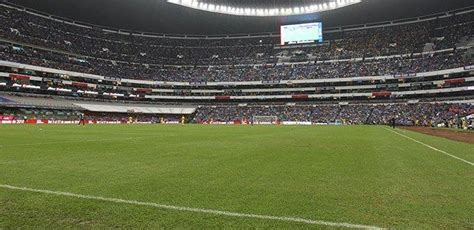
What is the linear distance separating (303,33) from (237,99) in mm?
23900

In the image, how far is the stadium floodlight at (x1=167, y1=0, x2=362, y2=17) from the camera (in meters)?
67.4

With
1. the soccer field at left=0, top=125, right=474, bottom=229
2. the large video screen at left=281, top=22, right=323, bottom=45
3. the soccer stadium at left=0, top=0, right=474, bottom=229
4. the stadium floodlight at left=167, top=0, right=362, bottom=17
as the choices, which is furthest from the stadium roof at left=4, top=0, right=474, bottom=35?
the soccer field at left=0, top=125, right=474, bottom=229

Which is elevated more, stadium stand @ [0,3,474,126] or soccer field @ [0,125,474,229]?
stadium stand @ [0,3,474,126]

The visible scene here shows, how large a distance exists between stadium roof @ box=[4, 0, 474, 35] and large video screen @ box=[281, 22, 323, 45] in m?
2.27

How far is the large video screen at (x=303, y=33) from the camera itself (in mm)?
78300

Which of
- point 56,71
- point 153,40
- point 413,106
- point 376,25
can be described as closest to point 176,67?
point 153,40

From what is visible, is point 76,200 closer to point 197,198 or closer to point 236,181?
point 197,198

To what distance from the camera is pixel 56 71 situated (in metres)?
73.4

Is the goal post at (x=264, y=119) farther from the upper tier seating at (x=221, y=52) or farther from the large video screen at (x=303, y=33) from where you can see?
the large video screen at (x=303, y=33)

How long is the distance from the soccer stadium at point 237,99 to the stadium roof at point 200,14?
1.75 ft

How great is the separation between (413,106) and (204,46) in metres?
58.1

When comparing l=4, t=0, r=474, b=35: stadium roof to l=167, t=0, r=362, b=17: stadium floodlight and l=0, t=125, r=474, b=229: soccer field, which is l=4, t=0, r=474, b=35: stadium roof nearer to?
l=167, t=0, r=362, b=17: stadium floodlight

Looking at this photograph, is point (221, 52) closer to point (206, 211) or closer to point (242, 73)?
point (242, 73)

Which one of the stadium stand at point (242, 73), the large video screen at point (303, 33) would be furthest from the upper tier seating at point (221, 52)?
the large video screen at point (303, 33)
